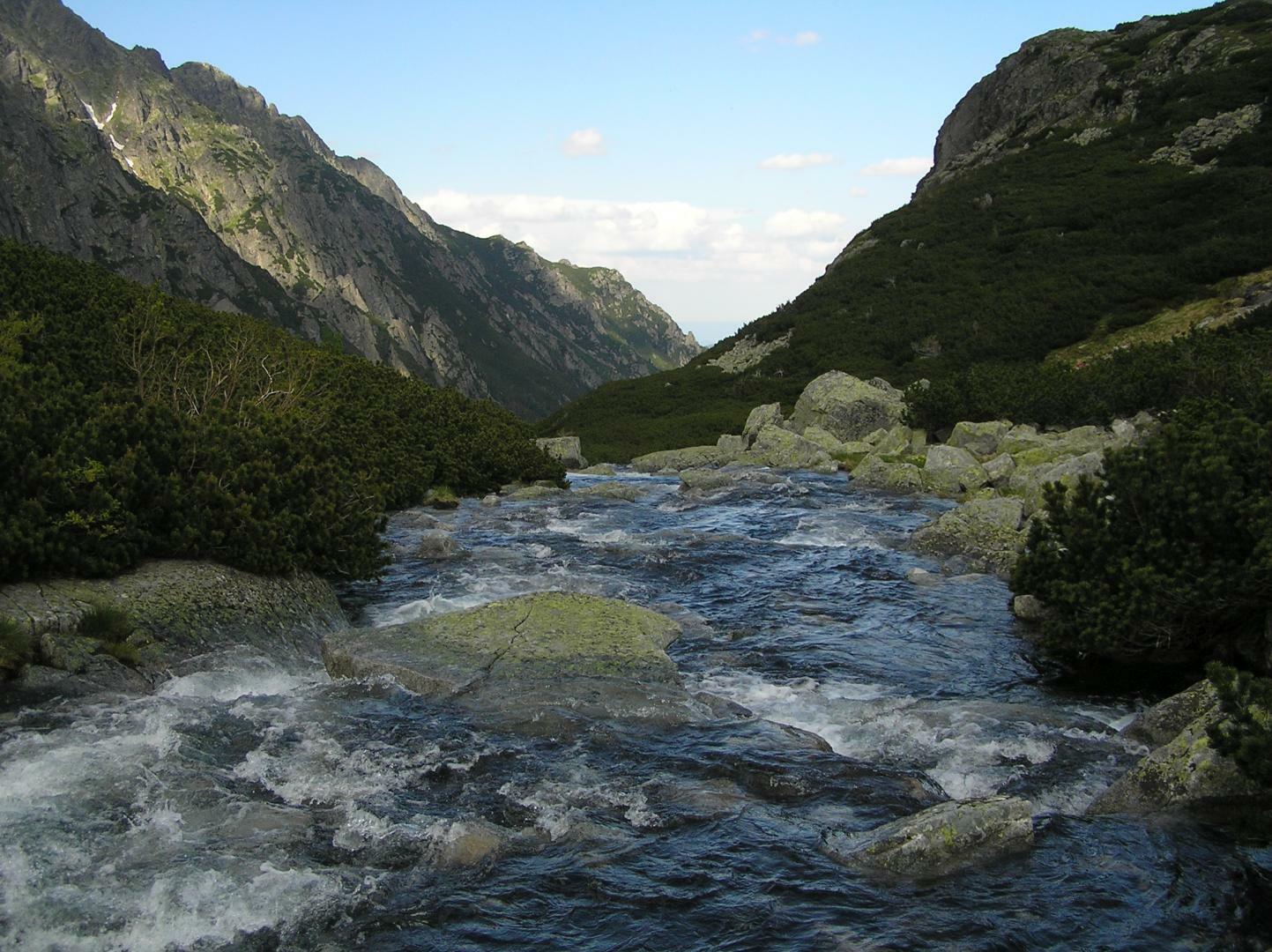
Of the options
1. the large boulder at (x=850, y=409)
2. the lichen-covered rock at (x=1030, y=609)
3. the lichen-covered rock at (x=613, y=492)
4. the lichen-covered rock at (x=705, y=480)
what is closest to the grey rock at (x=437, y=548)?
the lichen-covered rock at (x=613, y=492)

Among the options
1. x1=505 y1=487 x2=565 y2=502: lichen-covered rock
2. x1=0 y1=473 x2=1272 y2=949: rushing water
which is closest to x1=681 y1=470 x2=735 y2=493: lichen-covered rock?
x1=505 y1=487 x2=565 y2=502: lichen-covered rock

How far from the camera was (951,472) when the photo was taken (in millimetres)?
34469

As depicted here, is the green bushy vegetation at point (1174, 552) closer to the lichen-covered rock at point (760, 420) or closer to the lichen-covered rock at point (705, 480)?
the lichen-covered rock at point (705, 480)

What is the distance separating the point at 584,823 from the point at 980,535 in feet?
53.6

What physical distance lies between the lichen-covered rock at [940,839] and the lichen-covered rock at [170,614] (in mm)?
9085

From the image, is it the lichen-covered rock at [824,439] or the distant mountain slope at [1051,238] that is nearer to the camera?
the lichen-covered rock at [824,439]

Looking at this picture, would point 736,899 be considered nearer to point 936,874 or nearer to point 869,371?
point 936,874

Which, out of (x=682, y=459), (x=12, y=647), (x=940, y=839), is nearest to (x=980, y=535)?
(x=940, y=839)

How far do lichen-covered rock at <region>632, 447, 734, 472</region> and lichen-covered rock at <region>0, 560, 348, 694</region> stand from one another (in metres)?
37.6

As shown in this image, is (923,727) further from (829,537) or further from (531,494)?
(531,494)

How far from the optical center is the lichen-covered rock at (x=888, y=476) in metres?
35.0

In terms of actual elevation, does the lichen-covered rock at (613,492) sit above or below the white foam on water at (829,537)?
above

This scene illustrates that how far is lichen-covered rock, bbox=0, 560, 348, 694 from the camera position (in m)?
11.4

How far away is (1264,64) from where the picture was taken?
81.4 metres
